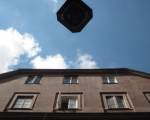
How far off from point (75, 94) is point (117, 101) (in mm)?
3403

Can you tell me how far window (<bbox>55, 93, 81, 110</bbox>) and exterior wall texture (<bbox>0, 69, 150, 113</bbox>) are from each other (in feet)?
1.24

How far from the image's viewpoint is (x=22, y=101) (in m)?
14.9

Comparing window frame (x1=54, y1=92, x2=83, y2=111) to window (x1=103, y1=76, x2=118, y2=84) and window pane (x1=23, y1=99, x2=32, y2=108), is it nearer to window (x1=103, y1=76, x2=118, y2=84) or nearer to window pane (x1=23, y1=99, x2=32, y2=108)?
window pane (x1=23, y1=99, x2=32, y2=108)

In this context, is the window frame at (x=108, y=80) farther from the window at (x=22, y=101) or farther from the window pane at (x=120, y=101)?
the window at (x=22, y=101)

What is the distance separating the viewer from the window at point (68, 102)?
1388 cm

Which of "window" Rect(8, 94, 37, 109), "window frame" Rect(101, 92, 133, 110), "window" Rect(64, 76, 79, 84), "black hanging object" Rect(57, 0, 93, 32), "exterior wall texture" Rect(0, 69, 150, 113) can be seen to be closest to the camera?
"black hanging object" Rect(57, 0, 93, 32)

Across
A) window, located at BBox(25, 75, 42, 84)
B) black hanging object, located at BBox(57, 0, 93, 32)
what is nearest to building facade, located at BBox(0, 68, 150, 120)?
window, located at BBox(25, 75, 42, 84)

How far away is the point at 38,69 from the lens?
62.0 ft

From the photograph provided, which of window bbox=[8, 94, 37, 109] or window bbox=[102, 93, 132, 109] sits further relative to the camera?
window bbox=[8, 94, 37, 109]

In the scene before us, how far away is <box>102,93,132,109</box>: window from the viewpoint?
13.9 metres

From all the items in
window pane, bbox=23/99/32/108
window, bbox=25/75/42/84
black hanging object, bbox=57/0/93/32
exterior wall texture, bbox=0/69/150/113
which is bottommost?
black hanging object, bbox=57/0/93/32

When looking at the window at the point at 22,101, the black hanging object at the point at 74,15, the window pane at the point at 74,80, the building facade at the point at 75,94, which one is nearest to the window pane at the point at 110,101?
the building facade at the point at 75,94

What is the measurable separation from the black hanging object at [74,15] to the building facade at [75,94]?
1049cm

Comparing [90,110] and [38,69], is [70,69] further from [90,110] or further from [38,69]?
[90,110]
